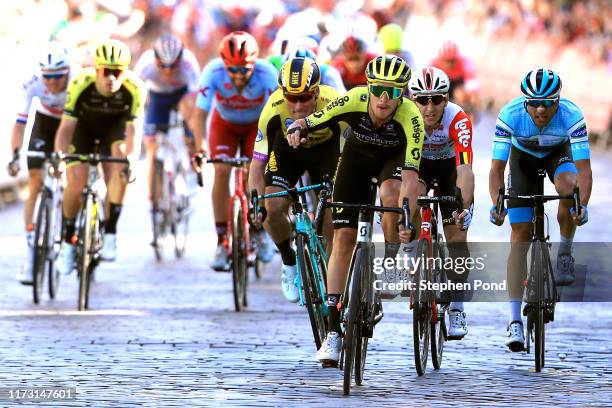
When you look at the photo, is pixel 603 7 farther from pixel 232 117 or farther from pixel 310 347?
pixel 310 347

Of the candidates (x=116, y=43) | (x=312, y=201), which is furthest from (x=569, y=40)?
(x=116, y=43)

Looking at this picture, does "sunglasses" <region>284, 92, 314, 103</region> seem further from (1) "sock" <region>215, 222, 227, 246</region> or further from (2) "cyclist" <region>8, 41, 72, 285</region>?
(1) "sock" <region>215, 222, 227, 246</region>

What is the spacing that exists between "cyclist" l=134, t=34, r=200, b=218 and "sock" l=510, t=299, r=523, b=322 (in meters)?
7.12

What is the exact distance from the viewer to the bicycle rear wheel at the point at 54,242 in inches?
607

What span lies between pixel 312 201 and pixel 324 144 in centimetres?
501

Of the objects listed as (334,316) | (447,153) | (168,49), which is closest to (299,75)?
(447,153)

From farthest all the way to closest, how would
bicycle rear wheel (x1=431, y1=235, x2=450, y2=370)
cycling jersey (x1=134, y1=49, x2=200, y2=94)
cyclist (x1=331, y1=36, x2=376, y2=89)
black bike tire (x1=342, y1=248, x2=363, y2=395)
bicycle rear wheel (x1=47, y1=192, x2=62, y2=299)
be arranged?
cycling jersey (x1=134, y1=49, x2=200, y2=94) → cyclist (x1=331, y1=36, x2=376, y2=89) → bicycle rear wheel (x1=47, y1=192, x2=62, y2=299) → bicycle rear wheel (x1=431, y1=235, x2=450, y2=370) → black bike tire (x1=342, y1=248, x2=363, y2=395)

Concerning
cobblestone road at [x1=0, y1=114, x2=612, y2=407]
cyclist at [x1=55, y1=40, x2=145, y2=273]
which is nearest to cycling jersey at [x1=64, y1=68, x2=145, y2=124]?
cyclist at [x1=55, y1=40, x2=145, y2=273]

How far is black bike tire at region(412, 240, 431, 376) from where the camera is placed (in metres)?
10.9

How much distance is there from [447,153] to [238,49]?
358 cm

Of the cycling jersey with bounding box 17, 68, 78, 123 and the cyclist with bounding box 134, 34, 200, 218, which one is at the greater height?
the cyclist with bounding box 134, 34, 200, 218

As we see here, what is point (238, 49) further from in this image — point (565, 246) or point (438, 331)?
point (438, 331)

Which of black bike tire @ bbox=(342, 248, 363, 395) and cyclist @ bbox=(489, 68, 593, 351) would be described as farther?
cyclist @ bbox=(489, 68, 593, 351)

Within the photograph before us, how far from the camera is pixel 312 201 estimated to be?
1741 cm
